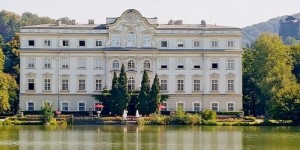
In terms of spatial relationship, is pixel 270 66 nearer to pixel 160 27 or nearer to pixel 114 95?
pixel 160 27

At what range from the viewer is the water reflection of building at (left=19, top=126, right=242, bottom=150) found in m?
39.0

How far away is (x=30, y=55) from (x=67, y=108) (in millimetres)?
6267

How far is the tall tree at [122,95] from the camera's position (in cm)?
6912

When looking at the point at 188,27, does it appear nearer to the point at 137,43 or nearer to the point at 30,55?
the point at 137,43

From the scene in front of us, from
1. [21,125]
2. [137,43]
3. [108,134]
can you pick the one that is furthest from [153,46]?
[108,134]

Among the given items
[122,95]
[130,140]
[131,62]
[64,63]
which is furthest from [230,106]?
[130,140]

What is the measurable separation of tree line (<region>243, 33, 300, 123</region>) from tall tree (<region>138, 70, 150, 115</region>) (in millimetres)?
10775

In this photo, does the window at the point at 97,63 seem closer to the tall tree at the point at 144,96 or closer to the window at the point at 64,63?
the window at the point at 64,63

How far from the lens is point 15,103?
7525cm

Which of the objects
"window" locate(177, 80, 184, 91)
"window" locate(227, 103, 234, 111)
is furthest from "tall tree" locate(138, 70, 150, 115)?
"window" locate(227, 103, 234, 111)

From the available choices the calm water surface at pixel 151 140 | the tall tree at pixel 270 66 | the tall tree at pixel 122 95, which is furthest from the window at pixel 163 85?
the calm water surface at pixel 151 140

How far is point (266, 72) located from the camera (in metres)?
74.0

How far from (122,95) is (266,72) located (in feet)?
48.1

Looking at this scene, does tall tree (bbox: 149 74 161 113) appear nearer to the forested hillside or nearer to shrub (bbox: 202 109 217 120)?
shrub (bbox: 202 109 217 120)
